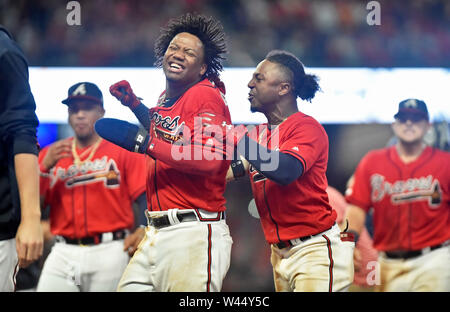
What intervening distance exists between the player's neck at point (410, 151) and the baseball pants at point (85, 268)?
183 centimetres

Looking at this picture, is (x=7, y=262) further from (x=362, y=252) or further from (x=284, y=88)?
(x=362, y=252)

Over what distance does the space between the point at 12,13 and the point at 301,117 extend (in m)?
1.78

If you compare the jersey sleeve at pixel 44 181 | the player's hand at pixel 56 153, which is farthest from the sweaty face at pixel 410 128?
the jersey sleeve at pixel 44 181

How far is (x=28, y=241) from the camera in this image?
1374 mm

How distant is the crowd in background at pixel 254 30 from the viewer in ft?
9.61

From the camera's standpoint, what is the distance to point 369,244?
11.6 feet

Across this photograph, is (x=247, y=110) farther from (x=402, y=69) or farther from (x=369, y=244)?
(x=369, y=244)

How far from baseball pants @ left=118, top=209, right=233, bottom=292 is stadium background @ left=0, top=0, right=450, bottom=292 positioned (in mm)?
990

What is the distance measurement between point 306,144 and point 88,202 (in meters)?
1.32

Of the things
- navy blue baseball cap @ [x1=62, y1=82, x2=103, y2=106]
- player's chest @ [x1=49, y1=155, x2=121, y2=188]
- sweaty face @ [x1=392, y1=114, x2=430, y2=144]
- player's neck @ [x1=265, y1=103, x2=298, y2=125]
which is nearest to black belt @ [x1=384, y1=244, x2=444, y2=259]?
sweaty face @ [x1=392, y1=114, x2=430, y2=144]

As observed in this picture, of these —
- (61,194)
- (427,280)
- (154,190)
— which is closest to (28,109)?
(154,190)

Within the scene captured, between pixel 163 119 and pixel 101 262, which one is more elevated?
pixel 163 119

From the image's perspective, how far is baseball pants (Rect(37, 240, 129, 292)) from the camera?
279 cm

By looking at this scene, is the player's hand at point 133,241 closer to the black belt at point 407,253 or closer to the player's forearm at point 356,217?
the player's forearm at point 356,217
